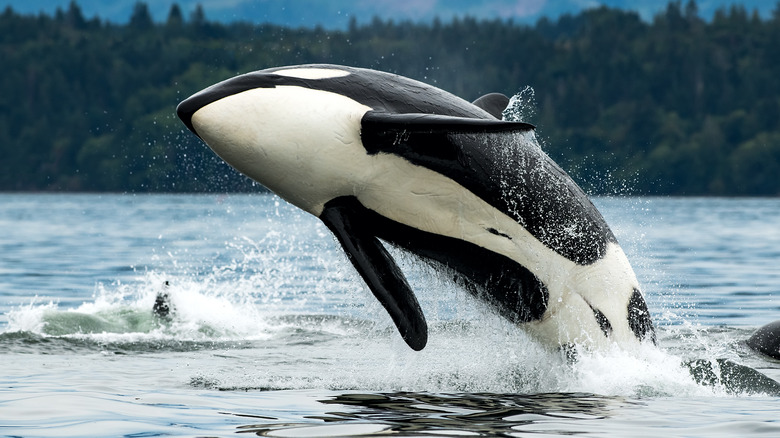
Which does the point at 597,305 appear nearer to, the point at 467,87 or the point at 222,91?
the point at 222,91

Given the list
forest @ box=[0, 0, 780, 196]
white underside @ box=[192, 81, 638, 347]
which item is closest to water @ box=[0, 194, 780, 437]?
white underside @ box=[192, 81, 638, 347]

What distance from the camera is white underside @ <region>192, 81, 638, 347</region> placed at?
9.23m

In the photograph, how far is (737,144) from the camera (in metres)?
105

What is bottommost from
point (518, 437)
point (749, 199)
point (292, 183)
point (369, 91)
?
point (518, 437)

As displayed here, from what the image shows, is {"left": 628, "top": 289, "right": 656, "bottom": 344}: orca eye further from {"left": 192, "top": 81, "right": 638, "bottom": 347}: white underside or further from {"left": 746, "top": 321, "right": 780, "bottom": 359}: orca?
{"left": 746, "top": 321, "right": 780, "bottom": 359}: orca

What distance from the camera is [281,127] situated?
923 centimetres

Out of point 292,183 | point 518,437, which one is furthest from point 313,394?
point 518,437

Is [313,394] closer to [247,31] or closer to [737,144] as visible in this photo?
[737,144]

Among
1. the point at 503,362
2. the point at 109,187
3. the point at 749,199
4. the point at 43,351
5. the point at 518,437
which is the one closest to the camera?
the point at 518,437

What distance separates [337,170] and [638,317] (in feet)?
10.9

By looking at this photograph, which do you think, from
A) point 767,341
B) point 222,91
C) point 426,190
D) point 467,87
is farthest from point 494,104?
point 467,87

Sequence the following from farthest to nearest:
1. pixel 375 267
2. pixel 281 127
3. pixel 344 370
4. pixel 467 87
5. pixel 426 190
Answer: pixel 467 87, pixel 344 370, pixel 426 190, pixel 375 267, pixel 281 127

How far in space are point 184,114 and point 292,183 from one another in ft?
3.37

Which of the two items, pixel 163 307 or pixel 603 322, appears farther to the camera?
pixel 163 307
